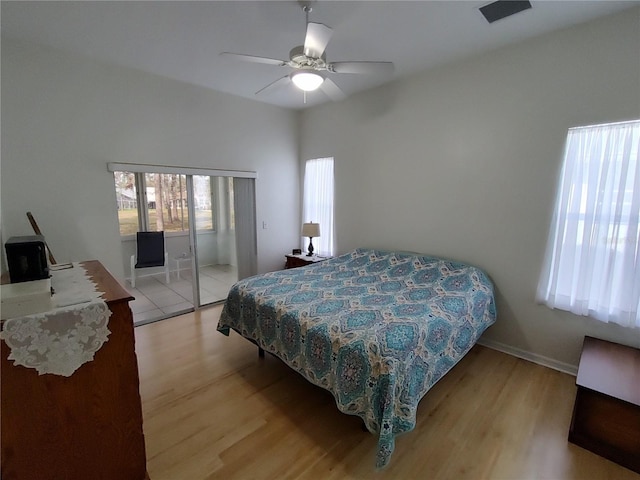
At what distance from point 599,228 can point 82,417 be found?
11.4 feet

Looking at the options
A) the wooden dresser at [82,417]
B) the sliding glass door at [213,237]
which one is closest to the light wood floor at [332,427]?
the wooden dresser at [82,417]

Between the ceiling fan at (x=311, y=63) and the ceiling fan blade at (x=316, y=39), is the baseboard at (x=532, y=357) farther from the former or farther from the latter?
the ceiling fan blade at (x=316, y=39)

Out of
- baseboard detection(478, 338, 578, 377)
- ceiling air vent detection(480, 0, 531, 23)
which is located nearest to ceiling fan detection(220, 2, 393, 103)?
ceiling air vent detection(480, 0, 531, 23)

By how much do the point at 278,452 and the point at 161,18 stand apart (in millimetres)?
3130

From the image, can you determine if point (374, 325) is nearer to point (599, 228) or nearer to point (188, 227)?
point (599, 228)

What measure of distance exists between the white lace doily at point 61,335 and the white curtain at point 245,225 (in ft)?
9.54

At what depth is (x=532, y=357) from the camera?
267cm

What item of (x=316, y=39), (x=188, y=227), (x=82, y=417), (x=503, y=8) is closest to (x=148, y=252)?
(x=188, y=227)

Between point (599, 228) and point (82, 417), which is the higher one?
point (599, 228)

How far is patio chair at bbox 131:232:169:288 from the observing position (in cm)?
346

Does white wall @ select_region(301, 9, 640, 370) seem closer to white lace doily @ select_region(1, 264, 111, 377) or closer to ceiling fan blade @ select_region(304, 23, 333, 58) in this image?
ceiling fan blade @ select_region(304, 23, 333, 58)

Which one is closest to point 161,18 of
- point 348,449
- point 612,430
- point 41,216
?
point 41,216

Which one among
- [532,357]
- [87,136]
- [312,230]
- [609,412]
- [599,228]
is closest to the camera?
[609,412]

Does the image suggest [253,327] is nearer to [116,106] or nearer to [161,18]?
[161,18]
